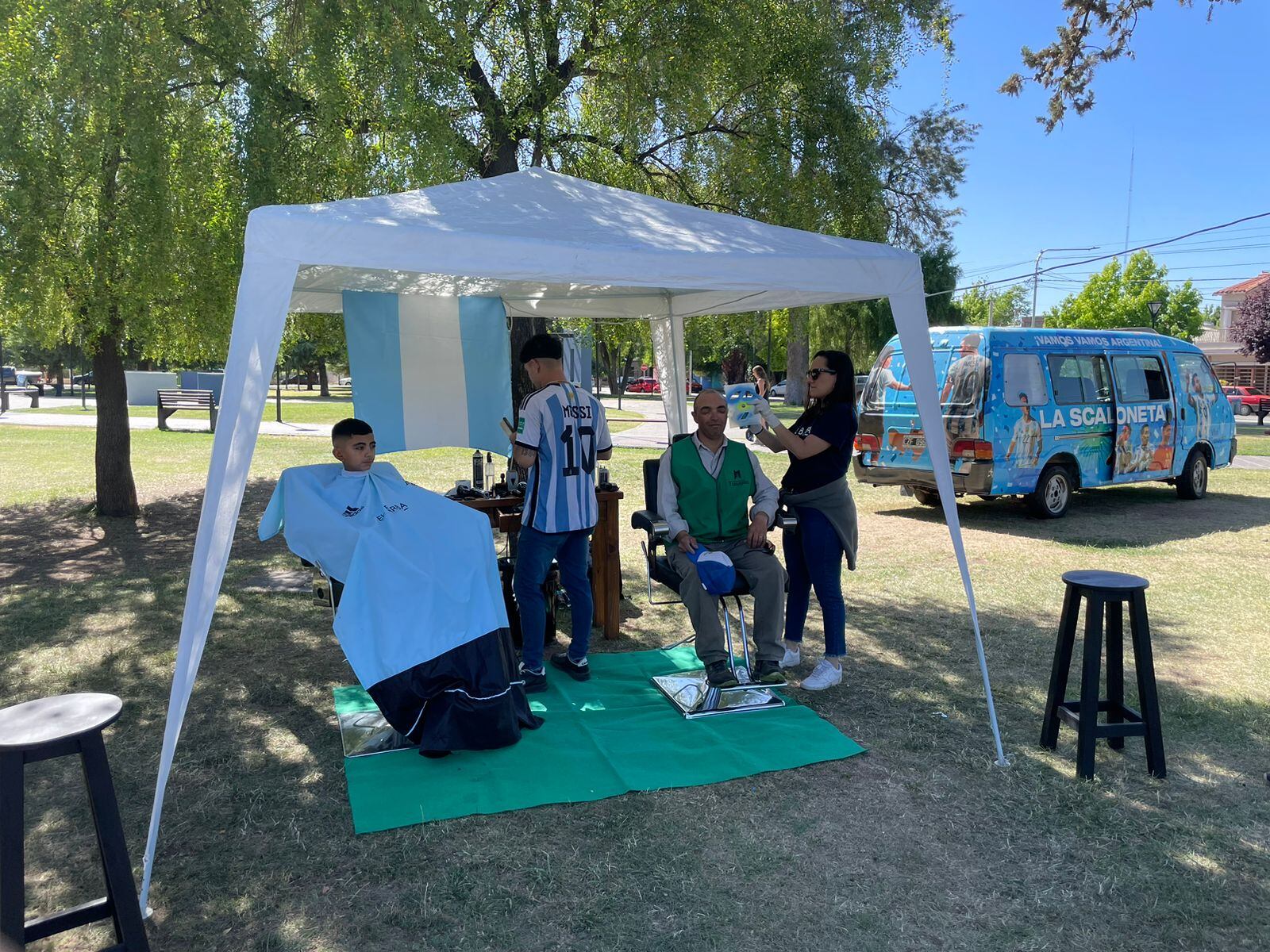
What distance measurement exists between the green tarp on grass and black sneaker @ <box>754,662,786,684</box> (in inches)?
4.6

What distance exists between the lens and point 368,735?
12.7 feet

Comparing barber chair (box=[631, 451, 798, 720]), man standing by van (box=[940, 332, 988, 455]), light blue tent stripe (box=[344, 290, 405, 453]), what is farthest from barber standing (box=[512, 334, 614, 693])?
man standing by van (box=[940, 332, 988, 455])

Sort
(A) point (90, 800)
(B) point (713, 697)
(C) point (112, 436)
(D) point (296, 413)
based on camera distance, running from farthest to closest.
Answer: (D) point (296, 413)
(C) point (112, 436)
(B) point (713, 697)
(A) point (90, 800)

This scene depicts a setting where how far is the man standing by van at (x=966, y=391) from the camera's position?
28.7 feet

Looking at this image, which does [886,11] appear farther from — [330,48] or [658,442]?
[658,442]

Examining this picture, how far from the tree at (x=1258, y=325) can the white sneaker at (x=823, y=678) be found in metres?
36.9

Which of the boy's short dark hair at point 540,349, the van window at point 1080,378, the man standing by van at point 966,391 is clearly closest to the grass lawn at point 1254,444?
the van window at point 1080,378

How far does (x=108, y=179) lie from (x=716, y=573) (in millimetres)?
5048

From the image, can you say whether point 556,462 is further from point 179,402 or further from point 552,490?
point 179,402

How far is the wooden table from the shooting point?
4.91 m

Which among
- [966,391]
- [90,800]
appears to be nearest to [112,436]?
[90,800]

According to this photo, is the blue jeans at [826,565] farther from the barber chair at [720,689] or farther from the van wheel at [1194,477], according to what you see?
the van wheel at [1194,477]

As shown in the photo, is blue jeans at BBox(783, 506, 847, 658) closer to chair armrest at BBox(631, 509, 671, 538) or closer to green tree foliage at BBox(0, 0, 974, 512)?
chair armrest at BBox(631, 509, 671, 538)

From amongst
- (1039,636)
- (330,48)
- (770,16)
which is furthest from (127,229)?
(1039,636)
